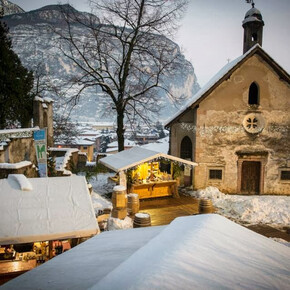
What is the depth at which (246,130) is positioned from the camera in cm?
1570

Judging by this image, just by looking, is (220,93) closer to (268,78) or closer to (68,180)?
(268,78)

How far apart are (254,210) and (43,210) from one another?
10.2 metres

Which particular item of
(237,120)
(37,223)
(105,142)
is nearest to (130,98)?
(237,120)

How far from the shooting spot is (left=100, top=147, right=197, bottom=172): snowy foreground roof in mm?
13039

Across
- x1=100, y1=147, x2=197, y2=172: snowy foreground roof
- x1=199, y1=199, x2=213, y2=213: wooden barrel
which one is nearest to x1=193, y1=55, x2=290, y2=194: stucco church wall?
x1=100, y1=147, x2=197, y2=172: snowy foreground roof

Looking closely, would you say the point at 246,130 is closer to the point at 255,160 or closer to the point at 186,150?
the point at 255,160

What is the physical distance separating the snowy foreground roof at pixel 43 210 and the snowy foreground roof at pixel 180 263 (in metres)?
1.16

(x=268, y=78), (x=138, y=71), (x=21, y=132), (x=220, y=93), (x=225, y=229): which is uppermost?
(x=138, y=71)

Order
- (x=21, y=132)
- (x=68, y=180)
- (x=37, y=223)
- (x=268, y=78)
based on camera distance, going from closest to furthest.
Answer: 1. (x=37, y=223)
2. (x=68, y=180)
3. (x=21, y=132)
4. (x=268, y=78)

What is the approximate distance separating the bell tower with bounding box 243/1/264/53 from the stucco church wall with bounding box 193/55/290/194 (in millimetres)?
2008

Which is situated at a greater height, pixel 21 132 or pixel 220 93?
pixel 220 93

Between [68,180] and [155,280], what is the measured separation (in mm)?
5265

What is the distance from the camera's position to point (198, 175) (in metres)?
16.0

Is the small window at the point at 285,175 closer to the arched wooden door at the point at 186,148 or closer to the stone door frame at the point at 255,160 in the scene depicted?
the stone door frame at the point at 255,160
